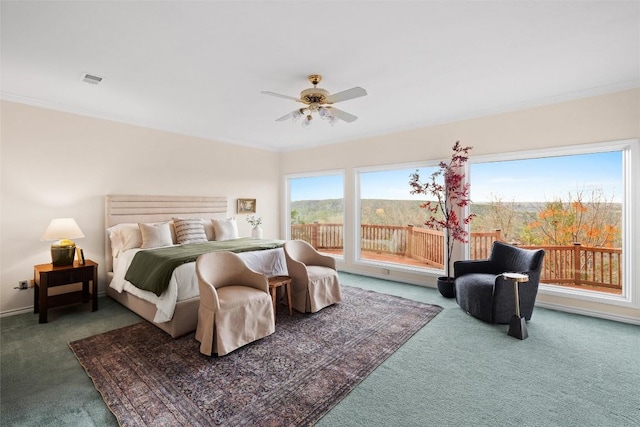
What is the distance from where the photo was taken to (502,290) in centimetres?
316

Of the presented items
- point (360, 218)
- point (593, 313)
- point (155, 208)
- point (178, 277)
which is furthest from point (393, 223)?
point (155, 208)

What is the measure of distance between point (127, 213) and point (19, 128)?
157 cm

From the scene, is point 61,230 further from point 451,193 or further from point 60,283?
point 451,193

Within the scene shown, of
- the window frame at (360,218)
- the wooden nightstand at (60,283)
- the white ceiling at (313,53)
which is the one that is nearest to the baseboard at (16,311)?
the wooden nightstand at (60,283)

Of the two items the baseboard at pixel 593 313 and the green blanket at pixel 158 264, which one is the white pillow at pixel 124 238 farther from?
the baseboard at pixel 593 313

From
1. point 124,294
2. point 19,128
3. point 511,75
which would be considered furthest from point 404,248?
point 19,128

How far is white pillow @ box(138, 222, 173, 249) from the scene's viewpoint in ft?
13.1

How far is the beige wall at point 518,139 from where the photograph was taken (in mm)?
3320

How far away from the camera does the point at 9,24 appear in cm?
218

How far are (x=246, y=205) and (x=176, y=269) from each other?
3.40 meters

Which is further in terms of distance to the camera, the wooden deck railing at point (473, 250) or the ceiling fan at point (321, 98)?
the wooden deck railing at point (473, 250)

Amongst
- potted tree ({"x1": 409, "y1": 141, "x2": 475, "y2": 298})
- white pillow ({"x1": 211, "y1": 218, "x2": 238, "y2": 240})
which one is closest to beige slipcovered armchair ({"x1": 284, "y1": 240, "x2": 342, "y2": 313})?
white pillow ({"x1": 211, "y1": 218, "x2": 238, "y2": 240})

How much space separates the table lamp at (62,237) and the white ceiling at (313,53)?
1620 mm

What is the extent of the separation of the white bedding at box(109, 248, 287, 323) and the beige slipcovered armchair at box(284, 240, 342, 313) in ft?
0.98
